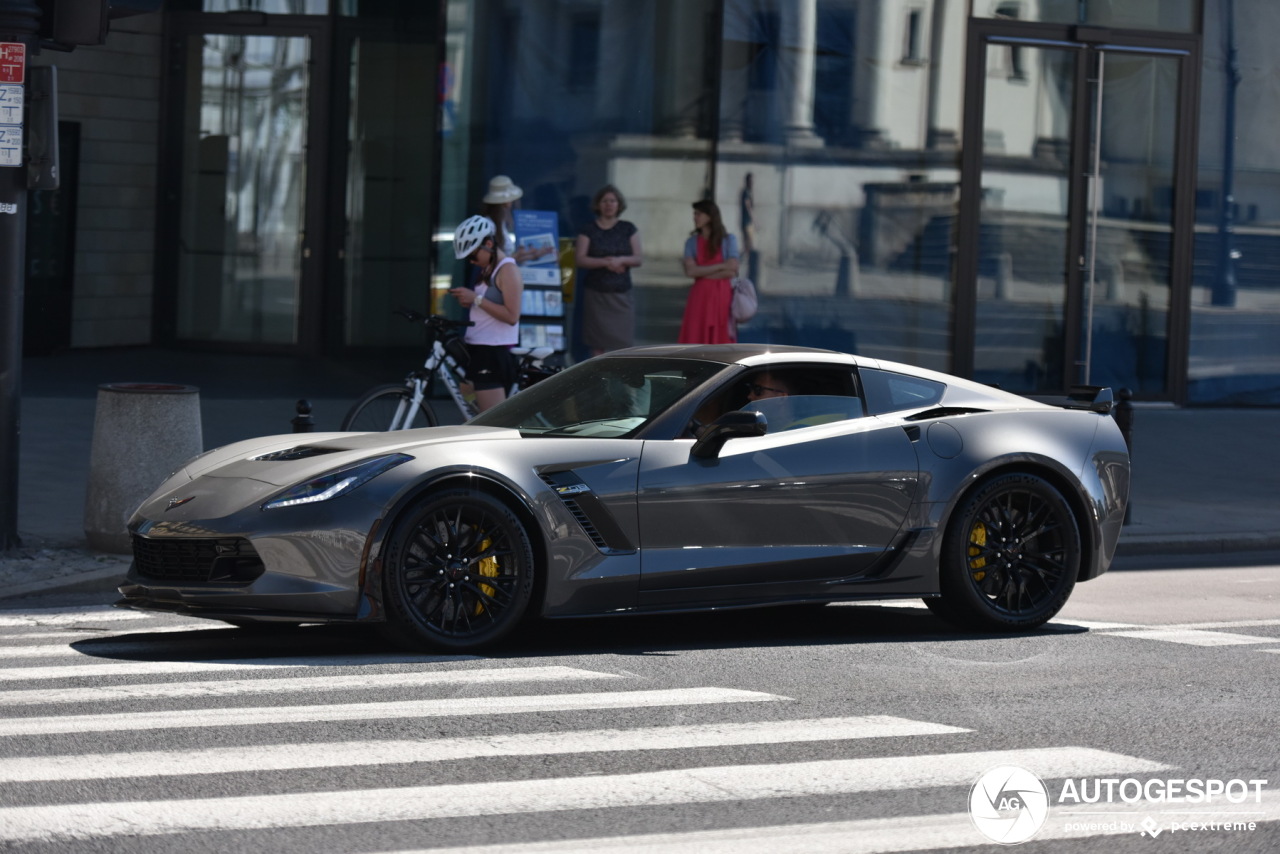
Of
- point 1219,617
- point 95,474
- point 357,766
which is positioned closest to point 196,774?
point 357,766

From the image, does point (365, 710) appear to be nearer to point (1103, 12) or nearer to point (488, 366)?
point (488, 366)

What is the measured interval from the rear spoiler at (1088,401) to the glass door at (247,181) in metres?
13.7

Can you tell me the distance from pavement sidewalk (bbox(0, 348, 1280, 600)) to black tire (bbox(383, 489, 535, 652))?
2.55 meters

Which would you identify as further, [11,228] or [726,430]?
[11,228]

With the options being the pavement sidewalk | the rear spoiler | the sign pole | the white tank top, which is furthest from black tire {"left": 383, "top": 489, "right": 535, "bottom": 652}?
the white tank top

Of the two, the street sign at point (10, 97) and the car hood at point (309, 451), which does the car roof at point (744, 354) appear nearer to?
the car hood at point (309, 451)

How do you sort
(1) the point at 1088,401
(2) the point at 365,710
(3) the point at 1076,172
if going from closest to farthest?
(2) the point at 365,710, (1) the point at 1088,401, (3) the point at 1076,172

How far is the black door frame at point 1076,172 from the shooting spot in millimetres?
19312

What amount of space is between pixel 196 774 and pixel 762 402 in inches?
133

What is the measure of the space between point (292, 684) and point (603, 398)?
6.69 feet

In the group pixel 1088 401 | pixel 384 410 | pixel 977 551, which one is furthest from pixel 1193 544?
pixel 384 410

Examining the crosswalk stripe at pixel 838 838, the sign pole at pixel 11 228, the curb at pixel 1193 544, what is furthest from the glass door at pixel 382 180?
the crosswalk stripe at pixel 838 838

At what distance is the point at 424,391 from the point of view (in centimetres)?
1184

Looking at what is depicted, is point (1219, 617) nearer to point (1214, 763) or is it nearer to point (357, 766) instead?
point (1214, 763)
